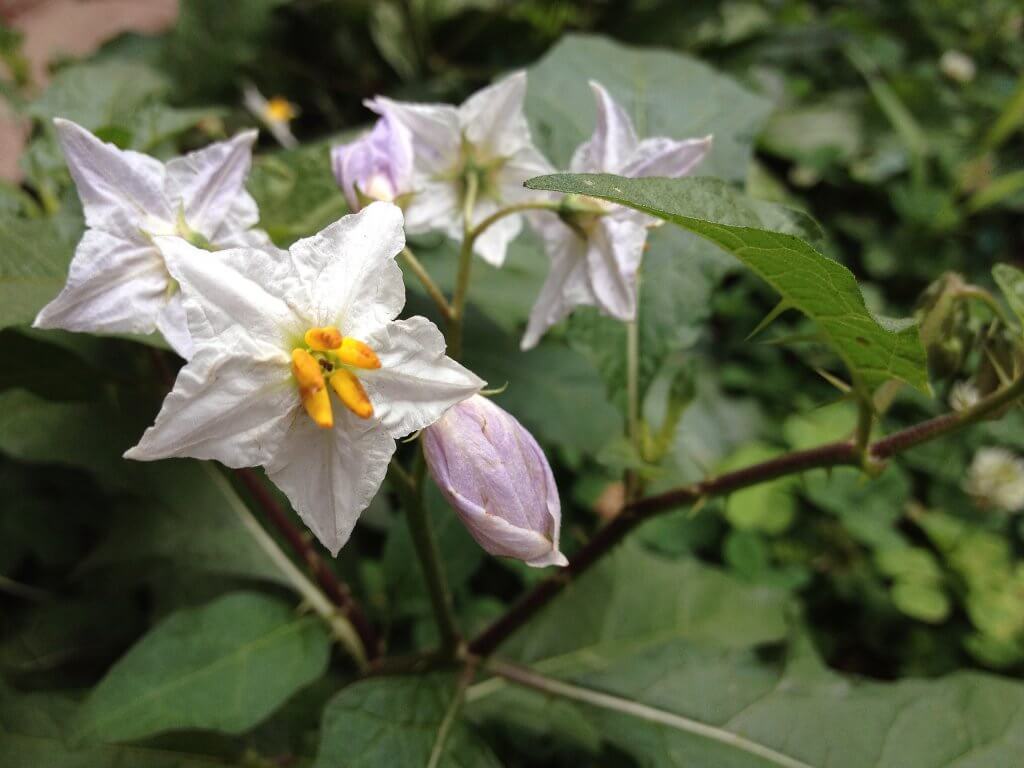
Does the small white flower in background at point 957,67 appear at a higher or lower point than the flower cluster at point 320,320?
lower

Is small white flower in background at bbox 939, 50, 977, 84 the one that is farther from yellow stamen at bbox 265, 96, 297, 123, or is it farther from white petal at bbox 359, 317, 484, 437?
white petal at bbox 359, 317, 484, 437

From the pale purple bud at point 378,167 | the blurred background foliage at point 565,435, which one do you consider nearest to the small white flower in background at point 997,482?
the blurred background foliage at point 565,435

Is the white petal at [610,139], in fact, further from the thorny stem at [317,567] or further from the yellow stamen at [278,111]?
the yellow stamen at [278,111]

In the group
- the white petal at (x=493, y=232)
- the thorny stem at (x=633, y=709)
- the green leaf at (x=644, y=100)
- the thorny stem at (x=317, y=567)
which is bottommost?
the thorny stem at (x=633, y=709)

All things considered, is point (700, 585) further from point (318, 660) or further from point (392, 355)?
point (392, 355)

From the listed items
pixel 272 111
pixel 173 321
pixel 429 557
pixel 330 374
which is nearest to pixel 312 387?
pixel 330 374

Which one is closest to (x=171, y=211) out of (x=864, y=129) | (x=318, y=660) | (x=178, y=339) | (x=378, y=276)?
(x=178, y=339)
